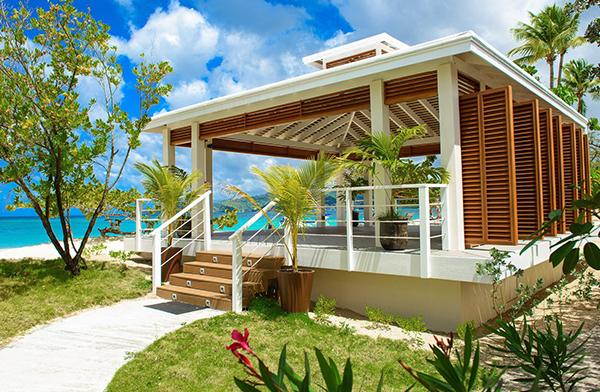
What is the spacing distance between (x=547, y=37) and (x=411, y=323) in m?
24.4

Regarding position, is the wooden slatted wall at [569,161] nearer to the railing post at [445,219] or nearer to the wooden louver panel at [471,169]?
the wooden louver panel at [471,169]

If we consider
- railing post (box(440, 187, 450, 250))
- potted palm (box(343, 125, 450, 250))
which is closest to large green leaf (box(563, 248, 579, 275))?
potted palm (box(343, 125, 450, 250))

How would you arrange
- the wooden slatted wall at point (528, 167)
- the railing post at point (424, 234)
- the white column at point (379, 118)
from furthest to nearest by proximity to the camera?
the white column at point (379, 118), the wooden slatted wall at point (528, 167), the railing post at point (424, 234)

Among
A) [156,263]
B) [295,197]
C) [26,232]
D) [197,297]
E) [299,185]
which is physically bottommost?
[26,232]

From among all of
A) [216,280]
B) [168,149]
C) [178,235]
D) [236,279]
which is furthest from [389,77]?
[168,149]

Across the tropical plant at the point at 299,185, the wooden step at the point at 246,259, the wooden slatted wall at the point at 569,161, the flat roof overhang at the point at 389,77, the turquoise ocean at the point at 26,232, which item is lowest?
the turquoise ocean at the point at 26,232

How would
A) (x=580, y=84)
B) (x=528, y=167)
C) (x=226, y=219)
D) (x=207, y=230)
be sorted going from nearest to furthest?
(x=528, y=167)
(x=207, y=230)
(x=226, y=219)
(x=580, y=84)

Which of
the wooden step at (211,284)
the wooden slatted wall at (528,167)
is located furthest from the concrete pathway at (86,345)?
the wooden slatted wall at (528,167)

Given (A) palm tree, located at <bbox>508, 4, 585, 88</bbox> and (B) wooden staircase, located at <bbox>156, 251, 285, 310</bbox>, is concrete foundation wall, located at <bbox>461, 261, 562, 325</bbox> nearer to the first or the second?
(B) wooden staircase, located at <bbox>156, 251, 285, 310</bbox>

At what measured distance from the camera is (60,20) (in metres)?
7.39

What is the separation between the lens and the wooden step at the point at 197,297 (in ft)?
19.7

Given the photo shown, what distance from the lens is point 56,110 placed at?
688 centimetres

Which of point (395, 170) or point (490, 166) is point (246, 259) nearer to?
point (395, 170)

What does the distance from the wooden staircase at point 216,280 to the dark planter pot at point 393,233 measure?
5.66 ft
